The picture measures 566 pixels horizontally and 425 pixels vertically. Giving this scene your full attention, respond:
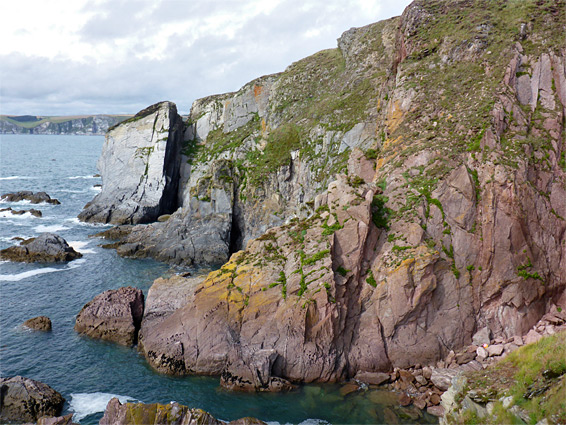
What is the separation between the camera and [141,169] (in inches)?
3174

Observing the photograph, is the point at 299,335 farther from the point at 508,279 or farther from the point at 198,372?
the point at 508,279

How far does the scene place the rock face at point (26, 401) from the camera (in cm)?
2712

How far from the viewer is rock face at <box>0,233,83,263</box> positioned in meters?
56.7

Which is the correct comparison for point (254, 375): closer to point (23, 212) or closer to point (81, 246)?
point (81, 246)

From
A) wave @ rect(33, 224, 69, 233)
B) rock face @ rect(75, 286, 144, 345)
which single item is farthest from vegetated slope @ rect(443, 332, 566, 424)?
wave @ rect(33, 224, 69, 233)

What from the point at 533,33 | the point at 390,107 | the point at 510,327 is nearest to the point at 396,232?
the point at 510,327

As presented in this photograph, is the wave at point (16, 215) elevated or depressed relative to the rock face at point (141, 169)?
depressed

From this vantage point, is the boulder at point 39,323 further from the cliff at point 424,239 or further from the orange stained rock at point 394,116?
the orange stained rock at point 394,116

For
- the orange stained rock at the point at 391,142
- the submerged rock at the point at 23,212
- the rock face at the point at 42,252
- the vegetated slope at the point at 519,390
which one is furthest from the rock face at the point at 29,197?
the vegetated slope at the point at 519,390

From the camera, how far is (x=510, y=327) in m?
33.0

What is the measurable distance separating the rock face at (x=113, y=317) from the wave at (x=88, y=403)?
23.8 ft

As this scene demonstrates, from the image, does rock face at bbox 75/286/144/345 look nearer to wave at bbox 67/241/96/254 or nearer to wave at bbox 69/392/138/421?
wave at bbox 69/392/138/421

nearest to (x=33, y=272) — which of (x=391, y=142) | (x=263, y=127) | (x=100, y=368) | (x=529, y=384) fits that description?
(x=100, y=368)

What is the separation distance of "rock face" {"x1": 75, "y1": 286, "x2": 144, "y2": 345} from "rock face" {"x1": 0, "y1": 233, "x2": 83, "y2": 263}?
20483mm
